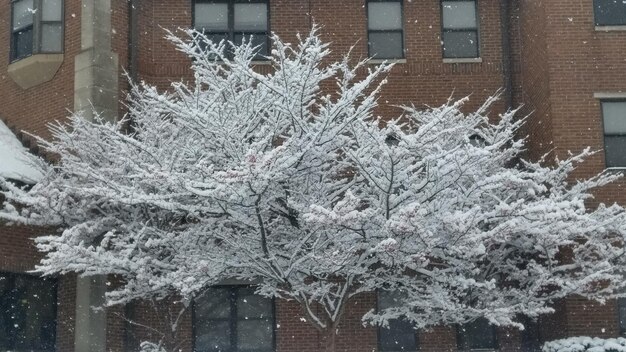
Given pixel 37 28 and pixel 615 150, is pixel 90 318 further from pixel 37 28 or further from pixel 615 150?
pixel 615 150

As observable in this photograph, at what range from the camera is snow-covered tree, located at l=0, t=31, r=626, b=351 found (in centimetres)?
1277

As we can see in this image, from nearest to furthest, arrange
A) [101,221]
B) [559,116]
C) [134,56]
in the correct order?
[101,221]
[559,116]
[134,56]

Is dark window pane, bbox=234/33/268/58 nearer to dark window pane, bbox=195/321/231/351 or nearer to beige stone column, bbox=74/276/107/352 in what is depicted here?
dark window pane, bbox=195/321/231/351

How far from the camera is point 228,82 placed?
13695 mm

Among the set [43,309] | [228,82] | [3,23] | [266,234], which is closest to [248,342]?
[43,309]

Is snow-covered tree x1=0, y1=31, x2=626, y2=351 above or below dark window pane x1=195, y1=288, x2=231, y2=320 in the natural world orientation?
above

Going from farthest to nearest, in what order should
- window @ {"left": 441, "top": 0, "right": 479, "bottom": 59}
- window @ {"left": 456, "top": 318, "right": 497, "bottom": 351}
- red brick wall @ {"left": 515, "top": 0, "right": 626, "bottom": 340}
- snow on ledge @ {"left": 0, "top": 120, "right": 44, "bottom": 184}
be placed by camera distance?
window @ {"left": 441, "top": 0, "right": 479, "bottom": 59}
window @ {"left": 456, "top": 318, "right": 497, "bottom": 351}
red brick wall @ {"left": 515, "top": 0, "right": 626, "bottom": 340}
snow on ledge @ {"left": 0, "top": 120, "right": 44, "bottom": 184}

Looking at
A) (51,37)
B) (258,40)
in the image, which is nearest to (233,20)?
(258,40)

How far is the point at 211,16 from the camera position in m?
20.0

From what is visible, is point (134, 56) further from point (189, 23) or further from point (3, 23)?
point (3, 23)

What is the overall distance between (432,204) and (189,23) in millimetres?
8672

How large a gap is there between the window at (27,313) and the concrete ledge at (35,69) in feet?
13.8

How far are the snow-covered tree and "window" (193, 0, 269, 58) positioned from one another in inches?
179

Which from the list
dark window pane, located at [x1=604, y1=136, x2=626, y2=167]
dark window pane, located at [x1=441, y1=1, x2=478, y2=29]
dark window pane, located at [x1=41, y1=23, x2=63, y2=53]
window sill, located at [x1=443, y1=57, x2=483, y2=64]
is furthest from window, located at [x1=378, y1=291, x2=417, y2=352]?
dark window pane, located at [x1=41, y1=23, x2=63, y2=53]
